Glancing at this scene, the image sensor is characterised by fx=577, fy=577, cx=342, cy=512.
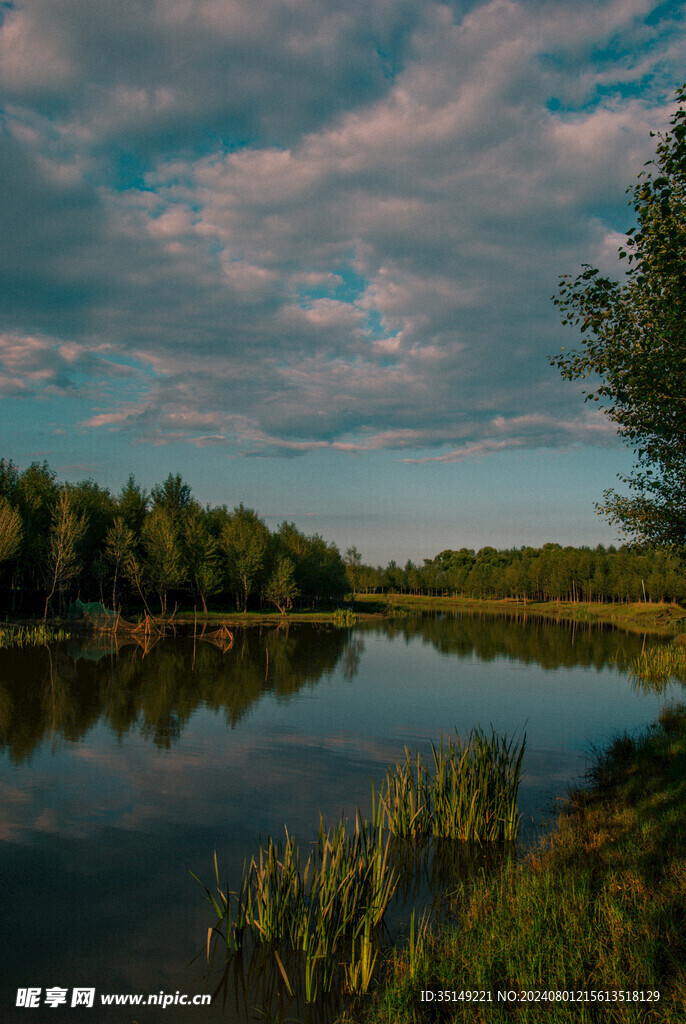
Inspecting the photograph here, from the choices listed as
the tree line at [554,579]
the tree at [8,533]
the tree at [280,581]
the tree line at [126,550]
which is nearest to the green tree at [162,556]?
the tree line at [126,550]

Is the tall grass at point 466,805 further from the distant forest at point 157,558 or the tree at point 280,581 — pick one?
the tree at point 280,581

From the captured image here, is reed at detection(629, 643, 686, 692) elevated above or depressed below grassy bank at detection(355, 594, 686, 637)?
above

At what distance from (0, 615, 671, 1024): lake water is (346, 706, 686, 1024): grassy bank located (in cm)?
256

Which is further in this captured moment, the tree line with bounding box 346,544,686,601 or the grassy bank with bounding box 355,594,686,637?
the tree line with bounding box 346,544,686,601

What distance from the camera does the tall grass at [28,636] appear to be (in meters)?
44.5

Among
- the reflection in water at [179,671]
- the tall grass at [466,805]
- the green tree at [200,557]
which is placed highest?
the green tree at [200,557]

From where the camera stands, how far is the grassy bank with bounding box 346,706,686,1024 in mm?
5988

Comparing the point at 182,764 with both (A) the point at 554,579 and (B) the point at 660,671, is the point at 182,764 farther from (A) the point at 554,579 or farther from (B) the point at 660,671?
(A) the point at 554,579

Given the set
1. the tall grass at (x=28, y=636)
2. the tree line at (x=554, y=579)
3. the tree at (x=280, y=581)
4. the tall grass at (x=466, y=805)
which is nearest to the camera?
the tall grass at (x=466, y=805)

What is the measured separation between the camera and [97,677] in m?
32.8

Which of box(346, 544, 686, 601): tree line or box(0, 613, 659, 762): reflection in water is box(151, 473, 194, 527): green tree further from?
box(346, 544, 686, 601): tree line

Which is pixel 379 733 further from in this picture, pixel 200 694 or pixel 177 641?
pixel 177 641

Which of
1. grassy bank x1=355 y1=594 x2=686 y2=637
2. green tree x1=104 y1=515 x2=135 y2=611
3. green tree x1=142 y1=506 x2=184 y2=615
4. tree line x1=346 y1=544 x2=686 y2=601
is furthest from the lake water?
tree line x1=346 y1=544 x2=686 y2=601

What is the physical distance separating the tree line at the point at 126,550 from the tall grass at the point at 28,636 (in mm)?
6139
